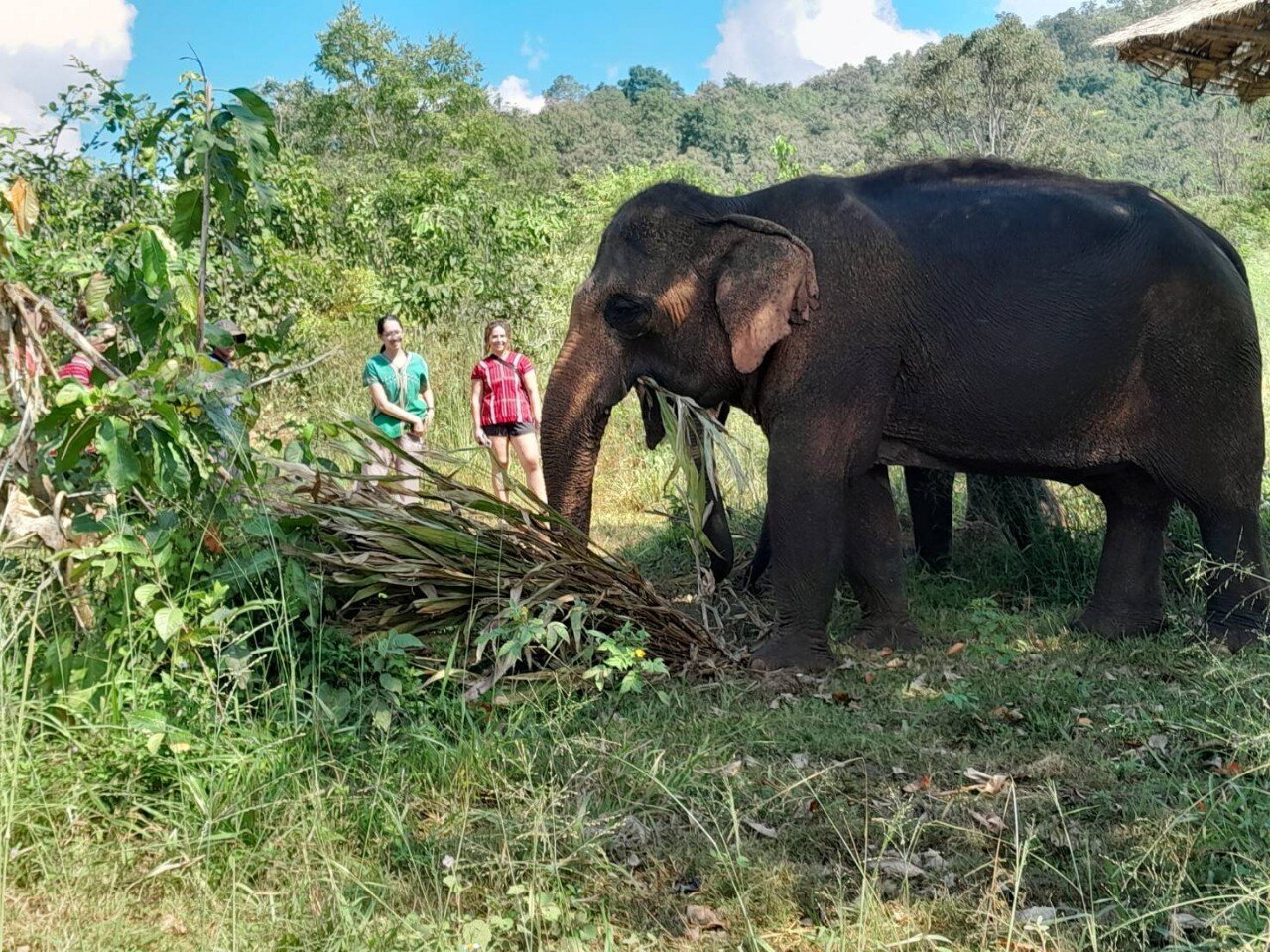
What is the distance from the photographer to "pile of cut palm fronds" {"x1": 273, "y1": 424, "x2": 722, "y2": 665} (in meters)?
4.99

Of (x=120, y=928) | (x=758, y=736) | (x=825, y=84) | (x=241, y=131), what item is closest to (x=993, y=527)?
(x=758, y=736)

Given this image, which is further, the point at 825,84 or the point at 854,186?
the point at 825,84

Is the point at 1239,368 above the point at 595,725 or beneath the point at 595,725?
above

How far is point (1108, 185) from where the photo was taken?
5879 millimetres

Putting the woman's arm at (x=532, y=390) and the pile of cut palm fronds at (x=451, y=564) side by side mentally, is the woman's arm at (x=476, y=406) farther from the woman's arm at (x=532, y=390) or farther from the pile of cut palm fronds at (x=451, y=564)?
the pile of cut palm fronds at (x=451, y=564)

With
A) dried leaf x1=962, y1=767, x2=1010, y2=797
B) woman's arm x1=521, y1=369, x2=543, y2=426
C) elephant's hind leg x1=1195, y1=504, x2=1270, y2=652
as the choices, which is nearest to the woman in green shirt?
woman's arm x1=521, y1=369, x2=543, y2=426

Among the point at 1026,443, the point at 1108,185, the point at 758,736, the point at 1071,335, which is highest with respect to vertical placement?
the point at 1108,185

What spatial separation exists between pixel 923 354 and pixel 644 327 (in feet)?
4.26

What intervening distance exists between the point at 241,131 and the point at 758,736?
2800 mm

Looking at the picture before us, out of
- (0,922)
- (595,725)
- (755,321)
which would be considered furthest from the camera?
(755,321)

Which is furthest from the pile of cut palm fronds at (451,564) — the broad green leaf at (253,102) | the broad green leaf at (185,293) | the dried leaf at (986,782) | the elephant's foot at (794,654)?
the dried leaf at (986,782)

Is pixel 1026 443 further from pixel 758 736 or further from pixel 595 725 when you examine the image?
pixel 595 725

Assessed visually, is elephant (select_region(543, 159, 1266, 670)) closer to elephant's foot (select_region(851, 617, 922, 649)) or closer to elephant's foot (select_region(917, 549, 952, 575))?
elephant's foot (select_region(851, 617, 922, 649))

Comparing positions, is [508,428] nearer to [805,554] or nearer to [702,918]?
[805,554]
